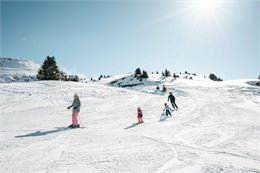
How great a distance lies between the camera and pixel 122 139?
35.5ft

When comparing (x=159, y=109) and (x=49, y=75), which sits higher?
(x=49, y=75)

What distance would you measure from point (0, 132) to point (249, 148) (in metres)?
11.4

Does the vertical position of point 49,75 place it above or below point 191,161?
above

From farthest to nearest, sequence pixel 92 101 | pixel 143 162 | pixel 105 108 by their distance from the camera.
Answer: pixel 92 101
pixel 105 108
pixel 143 162

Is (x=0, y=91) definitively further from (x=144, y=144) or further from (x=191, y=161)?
(x=191, y=161)

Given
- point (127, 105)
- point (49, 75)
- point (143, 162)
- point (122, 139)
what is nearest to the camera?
point (143, 162)

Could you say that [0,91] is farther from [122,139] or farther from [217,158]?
[217,158]

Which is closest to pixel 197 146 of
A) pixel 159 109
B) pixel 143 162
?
pixel 143 162

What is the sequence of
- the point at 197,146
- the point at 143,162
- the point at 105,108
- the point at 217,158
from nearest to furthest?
the point at 143,162, the point at 217,158, the point at 197,146, the point at 105,108

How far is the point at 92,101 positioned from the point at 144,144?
1874 cm

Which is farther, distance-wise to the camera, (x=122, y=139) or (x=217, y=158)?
(x=122, y=139)

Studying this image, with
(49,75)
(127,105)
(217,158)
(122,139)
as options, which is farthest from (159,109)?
(49,75)

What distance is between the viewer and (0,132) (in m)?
12.4

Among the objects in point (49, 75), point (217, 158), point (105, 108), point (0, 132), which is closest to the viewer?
point (217, 158)
